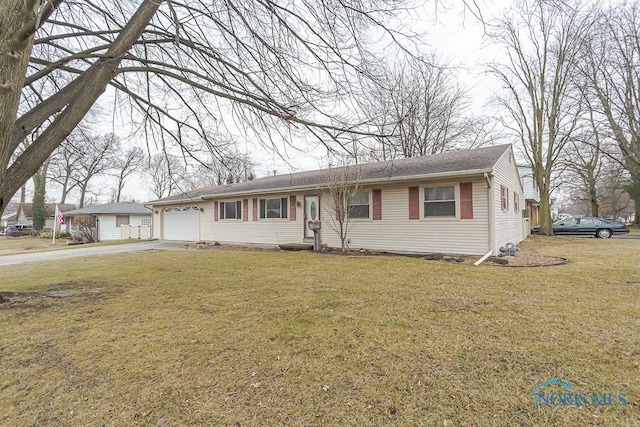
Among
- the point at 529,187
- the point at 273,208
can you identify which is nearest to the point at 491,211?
the point at 273,208

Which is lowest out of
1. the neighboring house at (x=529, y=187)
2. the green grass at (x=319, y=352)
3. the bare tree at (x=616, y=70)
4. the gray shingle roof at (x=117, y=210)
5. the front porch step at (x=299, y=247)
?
the green grass at (x=319, y=352)

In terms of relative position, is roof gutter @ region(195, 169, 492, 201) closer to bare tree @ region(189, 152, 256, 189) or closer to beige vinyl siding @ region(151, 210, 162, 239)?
bare tree @ region(189, 152, 256, 189)

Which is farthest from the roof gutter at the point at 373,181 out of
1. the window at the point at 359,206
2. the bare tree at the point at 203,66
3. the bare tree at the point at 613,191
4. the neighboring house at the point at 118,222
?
the bare tree at the point at 613,191

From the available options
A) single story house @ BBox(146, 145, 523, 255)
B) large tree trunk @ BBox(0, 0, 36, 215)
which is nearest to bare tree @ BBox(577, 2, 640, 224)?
single story house @ BBox(146, 145, 523, 255)

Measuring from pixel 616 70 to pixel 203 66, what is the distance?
71.9ft

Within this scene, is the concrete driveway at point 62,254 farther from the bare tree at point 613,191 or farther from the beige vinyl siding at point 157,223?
the bare tree at point 613,191

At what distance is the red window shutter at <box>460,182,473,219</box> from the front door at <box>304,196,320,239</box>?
525 cm

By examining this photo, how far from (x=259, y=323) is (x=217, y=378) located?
4.01ft

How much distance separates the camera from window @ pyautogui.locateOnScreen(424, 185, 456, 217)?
9055mm

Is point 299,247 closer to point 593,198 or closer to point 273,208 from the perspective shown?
point 273,208

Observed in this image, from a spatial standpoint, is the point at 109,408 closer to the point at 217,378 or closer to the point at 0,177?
the point at 217,378

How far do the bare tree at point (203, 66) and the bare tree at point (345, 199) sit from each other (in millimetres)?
4639

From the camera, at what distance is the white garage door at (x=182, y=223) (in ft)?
53.5

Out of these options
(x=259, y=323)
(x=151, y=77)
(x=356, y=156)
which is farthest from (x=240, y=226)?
(x=259, y=323)
